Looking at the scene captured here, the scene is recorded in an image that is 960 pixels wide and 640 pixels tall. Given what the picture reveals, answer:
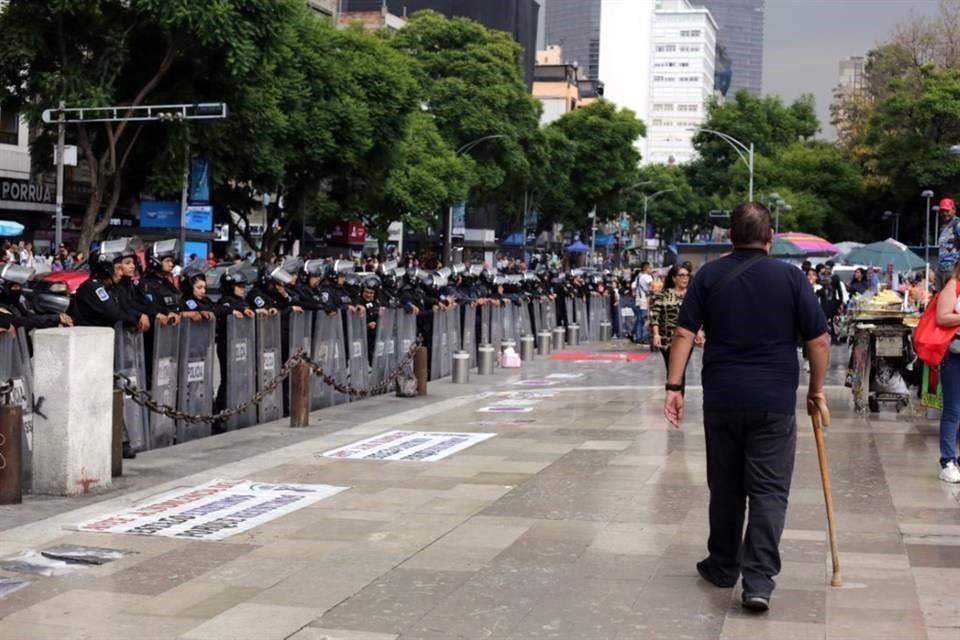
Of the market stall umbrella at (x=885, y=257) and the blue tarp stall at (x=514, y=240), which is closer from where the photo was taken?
the market stall umbrella at (x=885, y=257)

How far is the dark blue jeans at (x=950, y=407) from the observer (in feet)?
32.8

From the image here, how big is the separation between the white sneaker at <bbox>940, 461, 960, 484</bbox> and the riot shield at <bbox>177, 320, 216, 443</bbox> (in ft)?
20.8

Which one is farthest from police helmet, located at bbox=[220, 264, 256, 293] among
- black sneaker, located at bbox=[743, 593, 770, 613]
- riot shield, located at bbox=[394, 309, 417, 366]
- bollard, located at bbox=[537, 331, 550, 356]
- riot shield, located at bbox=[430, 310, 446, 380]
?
bollard, located at bbox=[537, 331, 550, 356]

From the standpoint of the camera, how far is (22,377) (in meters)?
9.61

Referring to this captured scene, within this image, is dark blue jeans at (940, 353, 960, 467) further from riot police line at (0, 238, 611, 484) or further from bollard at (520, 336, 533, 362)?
bollard at (520, 336, 533, 362)

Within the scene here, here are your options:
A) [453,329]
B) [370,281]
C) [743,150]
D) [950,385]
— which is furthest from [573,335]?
[743,150]

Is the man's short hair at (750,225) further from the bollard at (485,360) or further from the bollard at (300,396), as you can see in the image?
the bollard at (485,360)

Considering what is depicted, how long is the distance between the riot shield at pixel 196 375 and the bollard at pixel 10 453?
10.7 ft

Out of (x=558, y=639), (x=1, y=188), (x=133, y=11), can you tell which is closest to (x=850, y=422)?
(x=558, y=639)

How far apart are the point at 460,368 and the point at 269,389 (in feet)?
20.0

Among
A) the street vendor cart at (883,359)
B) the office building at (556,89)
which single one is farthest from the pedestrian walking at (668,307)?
the office building at (556,89)

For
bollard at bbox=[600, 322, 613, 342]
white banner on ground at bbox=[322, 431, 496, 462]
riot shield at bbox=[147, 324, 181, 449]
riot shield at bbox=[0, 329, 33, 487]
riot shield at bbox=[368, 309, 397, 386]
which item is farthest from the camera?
bollard at bbox=[600, 322, 613, 342]

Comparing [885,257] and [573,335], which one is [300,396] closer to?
[573,335]

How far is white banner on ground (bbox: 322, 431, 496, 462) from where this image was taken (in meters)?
11.3
